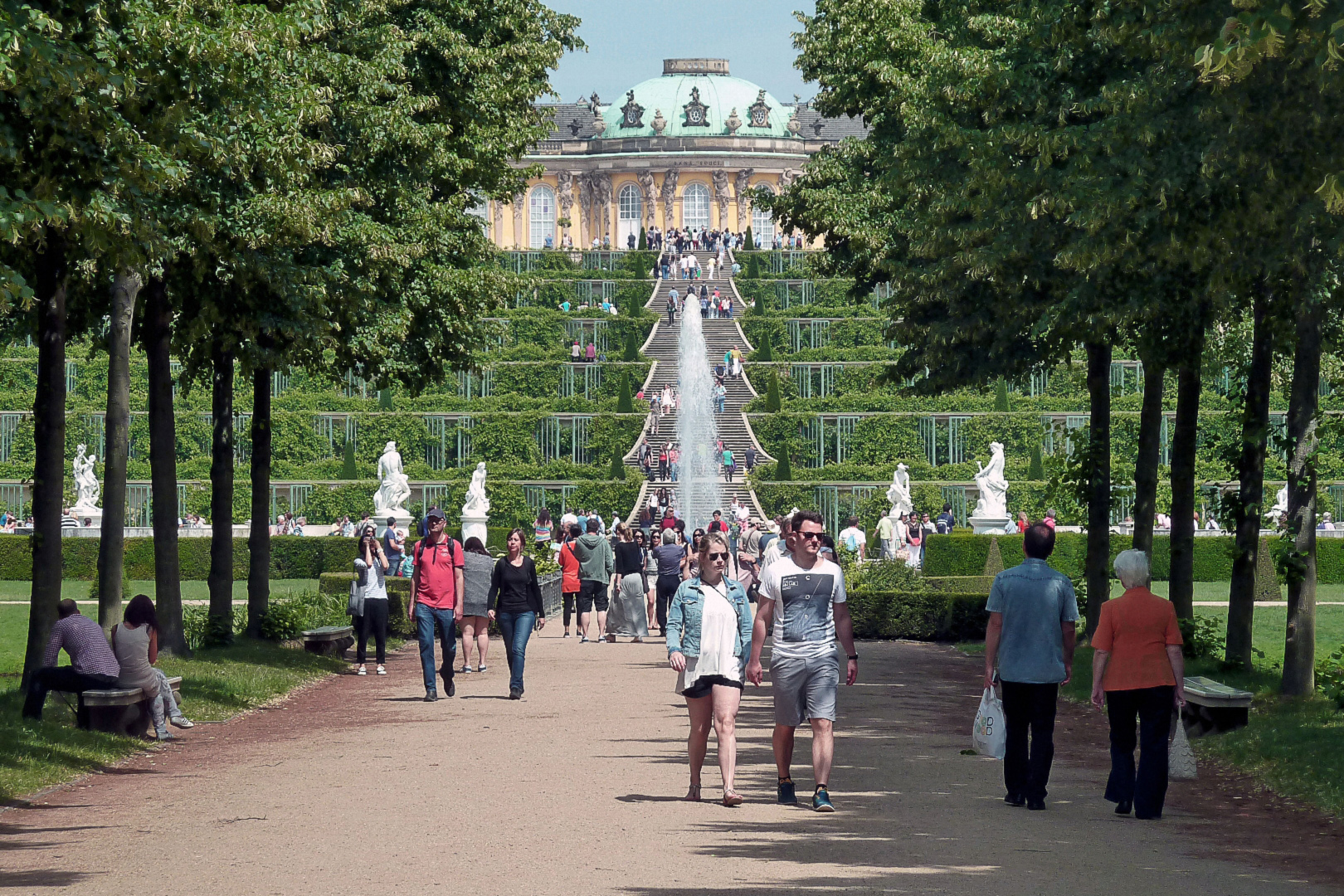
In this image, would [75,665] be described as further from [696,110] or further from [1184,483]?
[696,110]

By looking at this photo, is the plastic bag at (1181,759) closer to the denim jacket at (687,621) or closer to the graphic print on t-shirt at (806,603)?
the graphic print on t-shirt at (806,603)

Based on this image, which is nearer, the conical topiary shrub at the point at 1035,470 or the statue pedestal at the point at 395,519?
the statue pedestal at the point at 395,519

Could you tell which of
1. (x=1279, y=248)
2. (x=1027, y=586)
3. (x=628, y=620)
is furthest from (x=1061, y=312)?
(x=628, y=620)

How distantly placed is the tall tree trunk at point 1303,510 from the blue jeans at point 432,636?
273 inches

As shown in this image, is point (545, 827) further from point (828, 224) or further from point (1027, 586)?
point (828, 224)

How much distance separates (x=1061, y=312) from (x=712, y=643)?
5.94 m

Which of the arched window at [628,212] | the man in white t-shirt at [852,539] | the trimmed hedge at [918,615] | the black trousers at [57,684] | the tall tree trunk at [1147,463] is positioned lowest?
the trimmed hedge at [918,615]

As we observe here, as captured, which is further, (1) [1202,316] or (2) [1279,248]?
(1) [1202,316]

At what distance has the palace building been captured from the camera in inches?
4331

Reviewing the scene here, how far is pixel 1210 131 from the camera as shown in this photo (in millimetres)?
11359

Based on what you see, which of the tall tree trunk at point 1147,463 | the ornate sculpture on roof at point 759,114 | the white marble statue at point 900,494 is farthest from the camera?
the ornate sculpture on roof at point 759,114

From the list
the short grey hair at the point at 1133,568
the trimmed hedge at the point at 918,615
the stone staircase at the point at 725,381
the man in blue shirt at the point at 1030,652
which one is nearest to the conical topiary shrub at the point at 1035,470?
the stone staircase at the point at 725,381

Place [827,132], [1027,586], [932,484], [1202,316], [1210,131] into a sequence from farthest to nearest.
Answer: [827,132] < [932,484] < [1202,316] < [1210,131] < [1027,586]

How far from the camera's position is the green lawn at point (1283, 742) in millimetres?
10336
